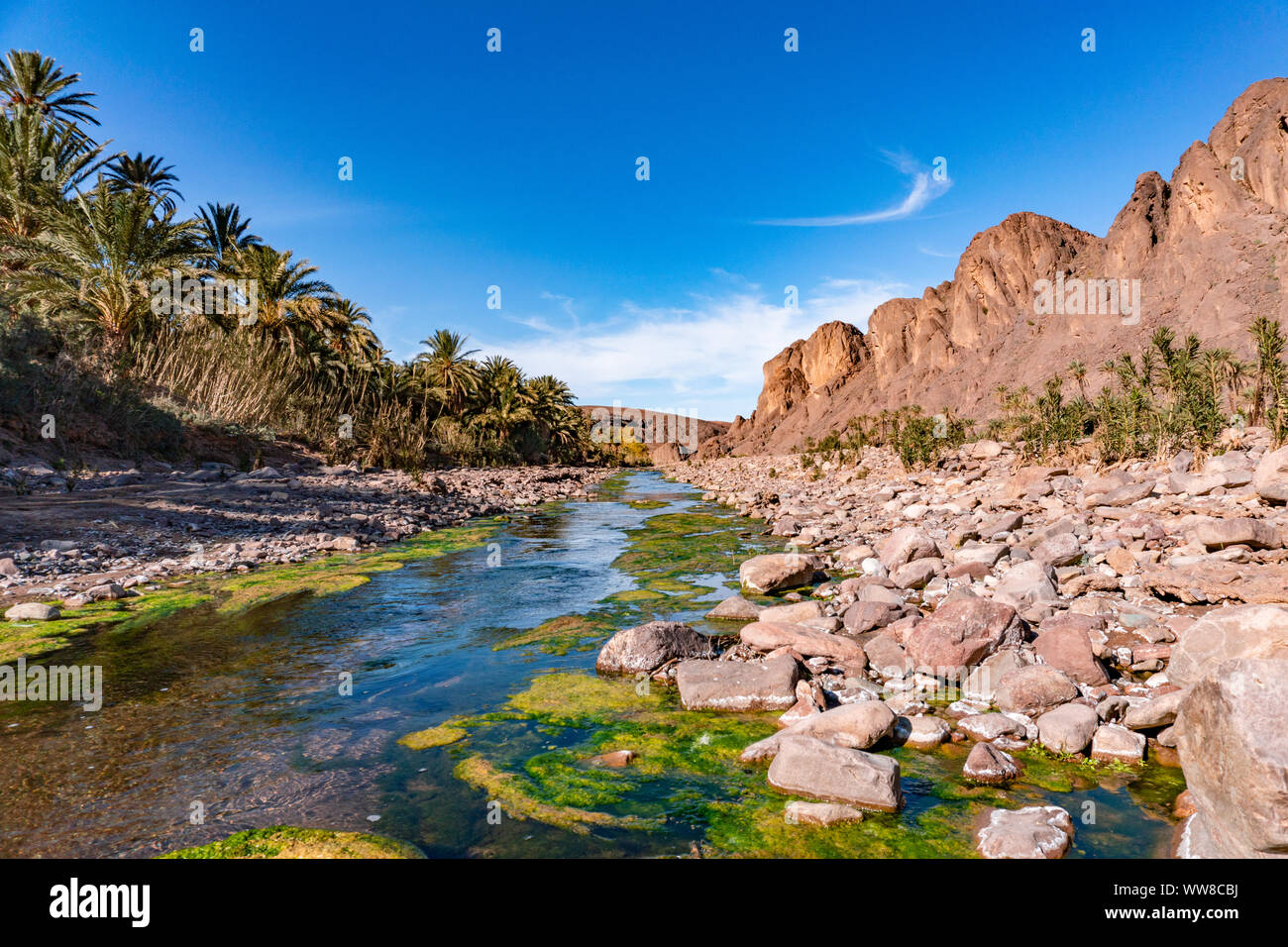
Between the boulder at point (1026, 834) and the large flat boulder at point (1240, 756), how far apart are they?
2.01 feet

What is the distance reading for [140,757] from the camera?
4.15 m

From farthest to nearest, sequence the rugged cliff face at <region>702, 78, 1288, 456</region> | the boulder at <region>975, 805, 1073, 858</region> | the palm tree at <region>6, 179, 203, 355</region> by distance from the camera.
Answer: the rugged cliff face at <region>702, 78, 1288, 456</region>, the palm tree at <region>6, 179, 203, 355</region>, the boulder at <region>975, 805, 1073, 858</region>

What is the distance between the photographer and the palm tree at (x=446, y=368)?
138 feet

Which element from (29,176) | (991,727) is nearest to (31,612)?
(991,727)

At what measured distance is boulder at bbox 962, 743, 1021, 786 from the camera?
386 centimetres

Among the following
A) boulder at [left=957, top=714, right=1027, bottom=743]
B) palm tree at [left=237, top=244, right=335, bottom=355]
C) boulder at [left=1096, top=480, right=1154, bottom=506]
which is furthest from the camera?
palm tree at [left=237, top=244, right=335, bottom=355]

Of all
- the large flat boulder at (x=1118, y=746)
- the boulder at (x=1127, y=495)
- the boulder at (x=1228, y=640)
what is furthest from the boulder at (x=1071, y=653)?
the boulder at (x=1127, y=495)

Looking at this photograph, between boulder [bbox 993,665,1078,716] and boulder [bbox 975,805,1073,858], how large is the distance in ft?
4.34

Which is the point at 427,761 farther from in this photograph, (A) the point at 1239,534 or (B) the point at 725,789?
(A) the point at 1239,534

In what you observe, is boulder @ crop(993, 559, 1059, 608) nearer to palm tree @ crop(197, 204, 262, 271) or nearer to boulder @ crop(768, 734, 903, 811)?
boulder @ crop(768, 734, 903, 811)

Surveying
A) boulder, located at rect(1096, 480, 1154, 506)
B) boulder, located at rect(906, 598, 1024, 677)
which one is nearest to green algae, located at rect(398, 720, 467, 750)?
boulder, located at rect(906, 598, 1024, 677)

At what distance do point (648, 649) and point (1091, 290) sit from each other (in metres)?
84.6
